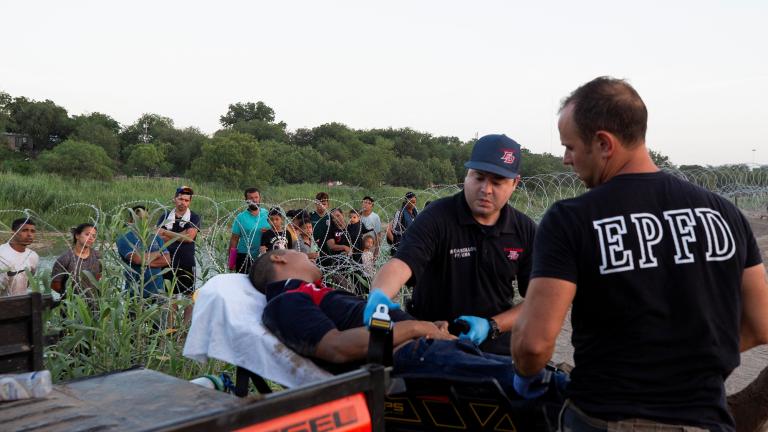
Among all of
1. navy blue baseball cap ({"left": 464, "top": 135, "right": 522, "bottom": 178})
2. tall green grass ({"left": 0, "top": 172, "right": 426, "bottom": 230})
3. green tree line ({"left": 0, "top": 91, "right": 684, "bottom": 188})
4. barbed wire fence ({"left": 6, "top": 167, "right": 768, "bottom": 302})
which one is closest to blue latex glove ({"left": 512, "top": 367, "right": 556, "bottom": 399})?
navy blue baseball cap ({"left": 464, "top": 135, "right": 522, "bottom": 178})

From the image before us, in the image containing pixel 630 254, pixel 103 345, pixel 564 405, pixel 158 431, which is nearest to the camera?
pixel 158 431

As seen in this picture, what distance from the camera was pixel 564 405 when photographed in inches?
87.1

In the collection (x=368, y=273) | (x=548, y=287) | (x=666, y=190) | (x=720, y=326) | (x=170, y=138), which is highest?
(x=170, y=138)

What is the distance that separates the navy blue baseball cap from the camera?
11.6 feet

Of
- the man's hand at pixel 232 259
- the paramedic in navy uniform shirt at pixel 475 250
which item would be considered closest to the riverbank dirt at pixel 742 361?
the man's hand at pixel 232 259

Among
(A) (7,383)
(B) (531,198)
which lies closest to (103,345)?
(A) (7,383)

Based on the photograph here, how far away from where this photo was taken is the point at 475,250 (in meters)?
3.47

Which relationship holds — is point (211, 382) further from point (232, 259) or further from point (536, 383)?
point (232, 259)

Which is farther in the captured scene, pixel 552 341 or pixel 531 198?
pixel 531 198

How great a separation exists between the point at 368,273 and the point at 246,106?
61220 mm

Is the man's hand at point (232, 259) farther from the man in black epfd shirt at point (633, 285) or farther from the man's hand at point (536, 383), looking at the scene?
the man in black epfd shirt at point (633, 285)

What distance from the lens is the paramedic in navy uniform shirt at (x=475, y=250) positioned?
338 centimetres

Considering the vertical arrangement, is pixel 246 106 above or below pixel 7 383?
above

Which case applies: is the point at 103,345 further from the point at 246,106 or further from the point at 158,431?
the point at 246,106
